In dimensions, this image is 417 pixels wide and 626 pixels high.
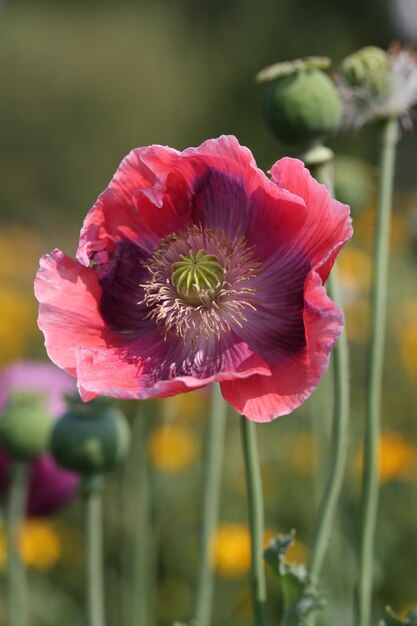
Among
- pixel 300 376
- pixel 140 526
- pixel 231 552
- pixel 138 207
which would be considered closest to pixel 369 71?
pixel 138 207

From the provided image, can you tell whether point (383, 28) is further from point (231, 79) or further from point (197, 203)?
point (197, 203)

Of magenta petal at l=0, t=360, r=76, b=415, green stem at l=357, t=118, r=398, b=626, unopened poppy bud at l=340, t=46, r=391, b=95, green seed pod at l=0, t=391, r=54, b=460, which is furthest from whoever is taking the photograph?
magenta petal at l=0, t=360, r=76, b=415

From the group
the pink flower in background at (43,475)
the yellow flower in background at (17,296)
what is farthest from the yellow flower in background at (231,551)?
the yellow flower in background at (17,296)

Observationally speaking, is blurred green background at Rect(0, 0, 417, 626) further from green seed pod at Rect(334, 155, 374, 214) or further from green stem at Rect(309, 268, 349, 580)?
green stem at Rect(309, 268, 349, 580)

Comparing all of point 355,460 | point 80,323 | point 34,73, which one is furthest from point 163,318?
point 34,73

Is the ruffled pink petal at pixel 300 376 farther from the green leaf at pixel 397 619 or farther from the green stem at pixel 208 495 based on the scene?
the green stem at pixel 208 495

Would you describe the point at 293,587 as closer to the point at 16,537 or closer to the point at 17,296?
the point at 16,537

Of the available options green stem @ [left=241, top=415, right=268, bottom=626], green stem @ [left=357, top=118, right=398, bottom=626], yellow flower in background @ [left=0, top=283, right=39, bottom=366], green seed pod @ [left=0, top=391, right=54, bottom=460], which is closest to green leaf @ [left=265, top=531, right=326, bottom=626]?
green stem @ [left=241, top=415, right=268, bottom=626]
